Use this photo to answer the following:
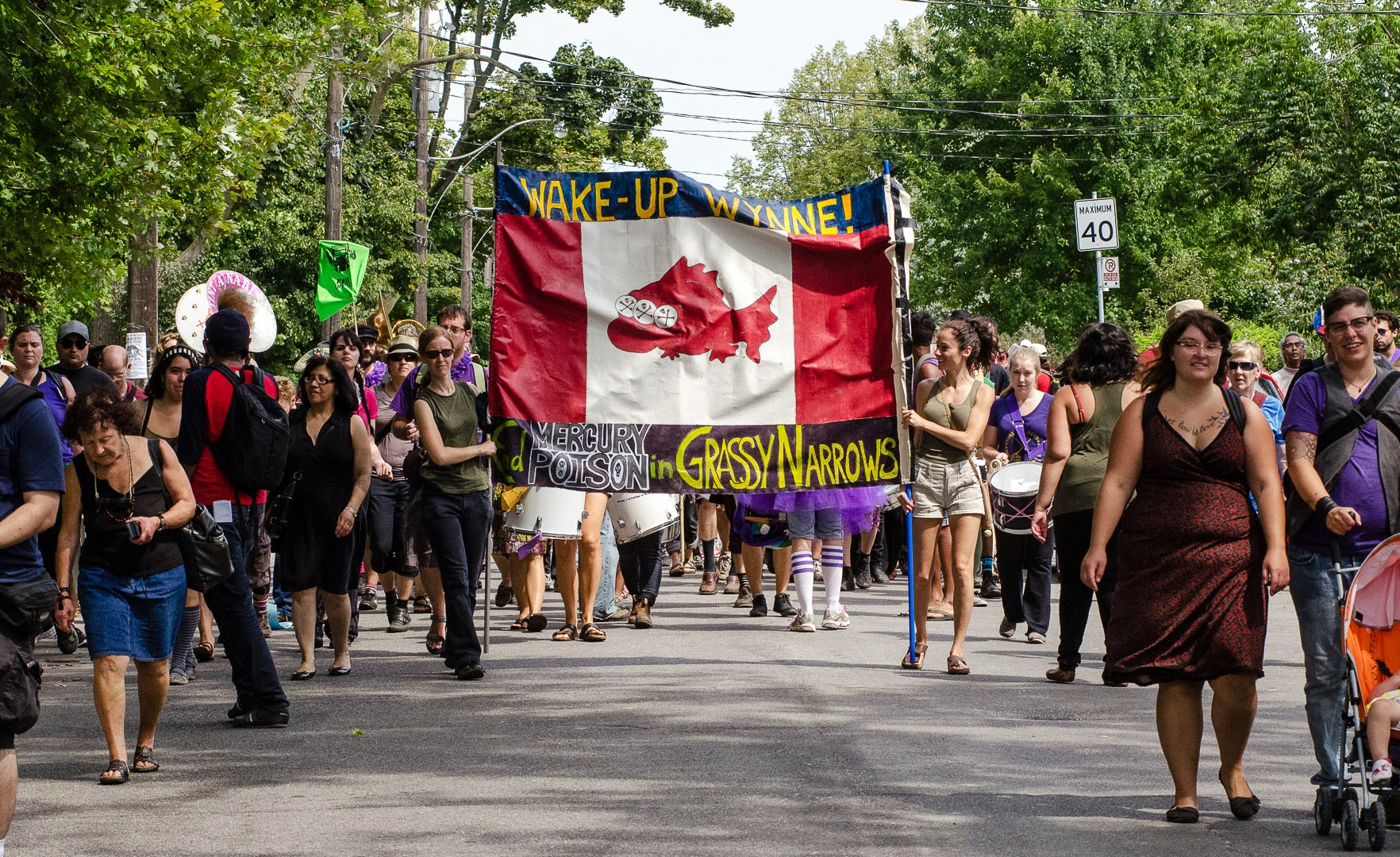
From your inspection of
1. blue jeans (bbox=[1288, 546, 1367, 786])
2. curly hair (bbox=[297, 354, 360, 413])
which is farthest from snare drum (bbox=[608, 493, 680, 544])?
blue jeans (bbox=[1288, 546, 1367, 786])

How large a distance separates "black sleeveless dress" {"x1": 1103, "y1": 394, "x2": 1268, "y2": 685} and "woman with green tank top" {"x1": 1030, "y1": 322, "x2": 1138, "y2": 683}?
11.6ft

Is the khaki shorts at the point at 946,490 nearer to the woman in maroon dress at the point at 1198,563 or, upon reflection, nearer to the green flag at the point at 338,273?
the woman in maroon dress at the point at 1198,563

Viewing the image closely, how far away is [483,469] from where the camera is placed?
1083 cm

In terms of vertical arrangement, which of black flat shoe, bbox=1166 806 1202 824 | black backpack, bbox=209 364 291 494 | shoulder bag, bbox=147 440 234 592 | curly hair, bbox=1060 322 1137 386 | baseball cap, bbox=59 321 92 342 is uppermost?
baseball cap, bbox=59 321 92 342

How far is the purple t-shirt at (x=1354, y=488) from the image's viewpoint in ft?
21.6

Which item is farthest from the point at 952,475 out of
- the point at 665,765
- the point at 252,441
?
the point at 252,441

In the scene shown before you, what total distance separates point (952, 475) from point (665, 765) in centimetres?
385

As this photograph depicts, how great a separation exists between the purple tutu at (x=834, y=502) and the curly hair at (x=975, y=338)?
4.09 feet

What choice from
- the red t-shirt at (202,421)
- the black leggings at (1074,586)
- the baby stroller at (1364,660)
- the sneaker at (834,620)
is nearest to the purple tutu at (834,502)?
the sneaker at (834,620)

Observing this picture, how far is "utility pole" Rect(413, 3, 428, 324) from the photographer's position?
3809 centimetres

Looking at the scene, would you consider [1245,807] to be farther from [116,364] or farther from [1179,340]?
[116,364]

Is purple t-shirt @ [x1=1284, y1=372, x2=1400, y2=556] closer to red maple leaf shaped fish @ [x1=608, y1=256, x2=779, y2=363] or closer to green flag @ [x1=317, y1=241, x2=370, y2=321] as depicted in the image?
red maple leaf shaped fish @ [x1=608, y1=256, x2=779, y2=363]

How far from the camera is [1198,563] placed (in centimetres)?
645

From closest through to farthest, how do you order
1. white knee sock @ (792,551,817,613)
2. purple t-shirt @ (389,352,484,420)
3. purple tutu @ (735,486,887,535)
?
purple t-shirt @ (389,352,484,420) → purple tutu @ (735,486,887,535) → white knee sock @ (792,551,817,613)
